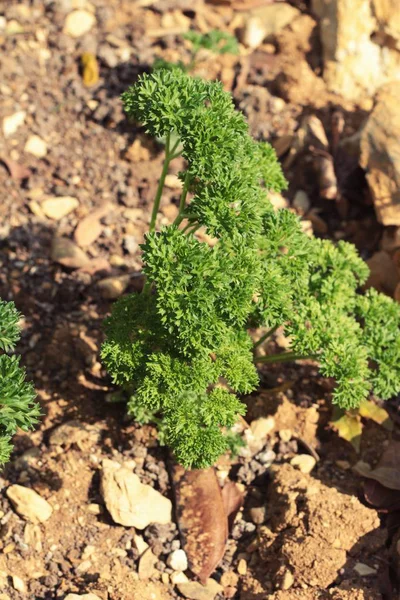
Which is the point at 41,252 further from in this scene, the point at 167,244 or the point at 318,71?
the point at 318,71

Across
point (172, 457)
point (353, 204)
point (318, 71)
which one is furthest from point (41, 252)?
point (318, 71)

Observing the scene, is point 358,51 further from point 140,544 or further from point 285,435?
point 140,544

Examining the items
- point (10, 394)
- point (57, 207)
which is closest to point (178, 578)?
point (10, 394)

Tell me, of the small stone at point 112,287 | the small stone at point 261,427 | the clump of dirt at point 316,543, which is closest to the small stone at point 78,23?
the small stone at point 112,287

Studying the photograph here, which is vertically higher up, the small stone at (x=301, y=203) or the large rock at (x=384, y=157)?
the large rock at (x=384, y=157)

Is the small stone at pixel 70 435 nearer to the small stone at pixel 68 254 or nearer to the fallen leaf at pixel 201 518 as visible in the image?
the fallen leaf at pixel 201 518

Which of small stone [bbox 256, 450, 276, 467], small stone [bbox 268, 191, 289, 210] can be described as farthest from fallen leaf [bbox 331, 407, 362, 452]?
small stone [bbox 268, 191, 289, 210]
